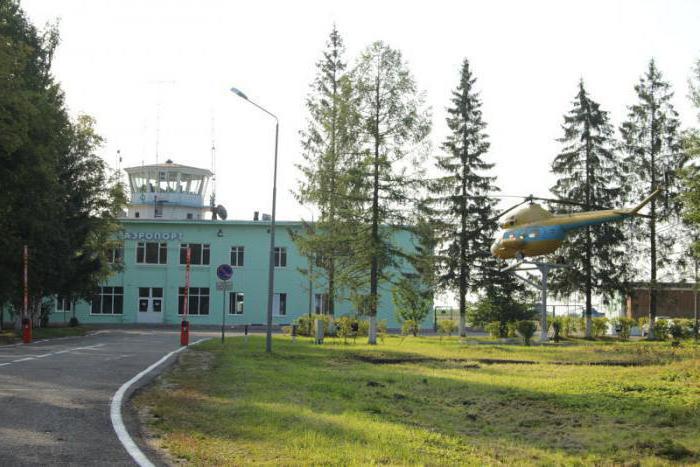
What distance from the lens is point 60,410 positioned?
10.6 m

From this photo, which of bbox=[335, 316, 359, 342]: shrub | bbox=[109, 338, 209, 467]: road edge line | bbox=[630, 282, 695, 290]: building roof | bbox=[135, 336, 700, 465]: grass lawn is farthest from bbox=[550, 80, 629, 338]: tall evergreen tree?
bbox=[109, 338, 209, 467]: road edge line

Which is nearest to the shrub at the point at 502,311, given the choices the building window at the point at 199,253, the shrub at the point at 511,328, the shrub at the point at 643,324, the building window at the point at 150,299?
the shrub at the point at 511,328

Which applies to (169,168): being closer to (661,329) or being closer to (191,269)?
(191,269)

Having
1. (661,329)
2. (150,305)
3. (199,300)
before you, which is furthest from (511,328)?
(150,305)

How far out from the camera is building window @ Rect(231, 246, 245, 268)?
2457 inches

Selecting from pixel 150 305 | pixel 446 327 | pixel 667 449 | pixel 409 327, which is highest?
pixel 150 305

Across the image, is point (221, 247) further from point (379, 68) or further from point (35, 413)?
point (35, 413)

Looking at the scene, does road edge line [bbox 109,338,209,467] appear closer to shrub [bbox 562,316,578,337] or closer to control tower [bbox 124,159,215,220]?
shrub [bbox 562,316,578,337]

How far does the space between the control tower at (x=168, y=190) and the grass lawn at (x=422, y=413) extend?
136ft

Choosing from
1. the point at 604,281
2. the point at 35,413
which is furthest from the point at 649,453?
the point at 604,281

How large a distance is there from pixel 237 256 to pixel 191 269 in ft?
12.7

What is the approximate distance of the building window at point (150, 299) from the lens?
6228cm

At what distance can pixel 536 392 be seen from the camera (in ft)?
51.9

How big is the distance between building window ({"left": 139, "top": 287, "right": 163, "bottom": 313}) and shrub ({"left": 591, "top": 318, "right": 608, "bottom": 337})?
110ft
